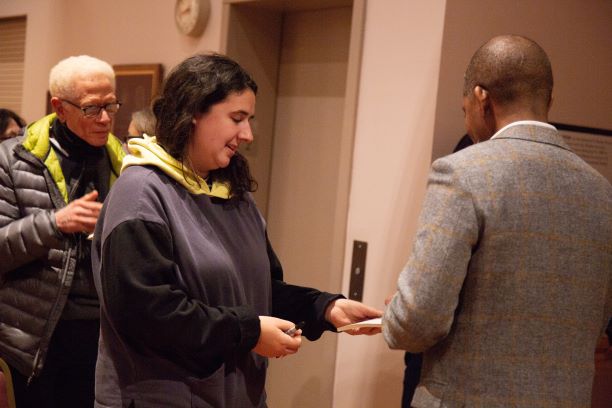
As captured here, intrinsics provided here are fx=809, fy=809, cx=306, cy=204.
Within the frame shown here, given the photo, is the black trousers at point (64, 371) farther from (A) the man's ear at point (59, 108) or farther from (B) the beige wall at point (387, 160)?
(B) the beige wall at point (387, 160)

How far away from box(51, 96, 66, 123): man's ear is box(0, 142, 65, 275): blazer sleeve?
0.24m

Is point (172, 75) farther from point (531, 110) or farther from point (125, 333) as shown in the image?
point (531, 110)

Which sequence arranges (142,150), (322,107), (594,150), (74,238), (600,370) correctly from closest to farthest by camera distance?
(142,150) < (74,238) < (600,370) < (594,150) < (322,107)

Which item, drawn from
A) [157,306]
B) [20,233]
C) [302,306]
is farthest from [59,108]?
[157,306]

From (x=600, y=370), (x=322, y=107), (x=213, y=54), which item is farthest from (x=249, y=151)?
(x=213, y=54)

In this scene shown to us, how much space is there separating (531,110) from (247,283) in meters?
0.77

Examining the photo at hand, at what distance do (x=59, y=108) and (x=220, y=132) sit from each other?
1.04 meters

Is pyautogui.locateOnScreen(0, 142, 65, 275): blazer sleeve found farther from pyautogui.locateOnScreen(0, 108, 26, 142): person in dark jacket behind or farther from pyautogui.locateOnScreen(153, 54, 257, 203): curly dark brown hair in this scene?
pyautogui.locateOnScreen(0, 108, 26, 142): person in dark jacket behind

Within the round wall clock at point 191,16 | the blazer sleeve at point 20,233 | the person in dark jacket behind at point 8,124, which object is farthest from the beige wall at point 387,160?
the person in dark jacket behind at point 8,124

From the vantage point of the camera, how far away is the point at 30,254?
8.30ft

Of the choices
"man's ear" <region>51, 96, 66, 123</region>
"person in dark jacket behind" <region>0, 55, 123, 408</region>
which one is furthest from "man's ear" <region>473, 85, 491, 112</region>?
"man's ear" <region>51, 96, 66, 123</region>

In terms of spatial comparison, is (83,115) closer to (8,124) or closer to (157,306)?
(157,306)

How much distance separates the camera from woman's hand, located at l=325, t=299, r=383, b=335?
6.98 ft

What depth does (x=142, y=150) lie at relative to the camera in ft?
6.26
